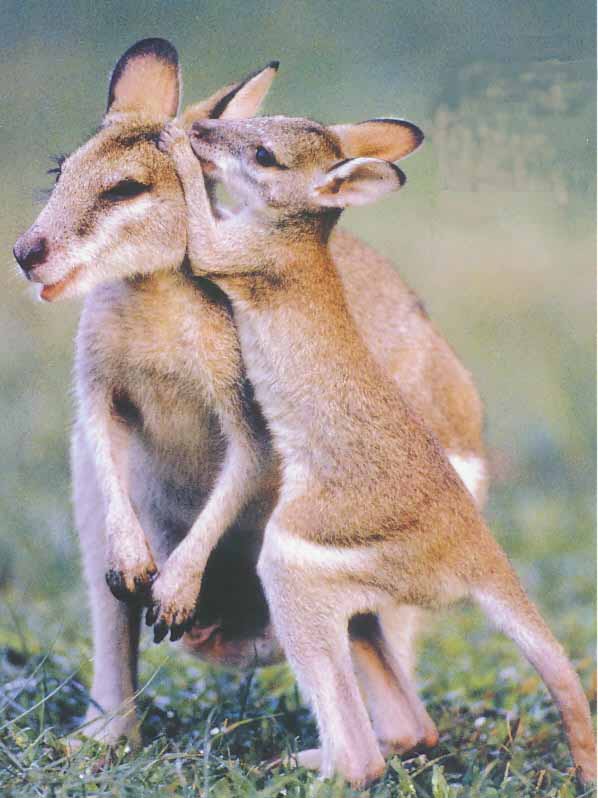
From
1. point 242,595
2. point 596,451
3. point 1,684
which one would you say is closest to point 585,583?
point 596,451

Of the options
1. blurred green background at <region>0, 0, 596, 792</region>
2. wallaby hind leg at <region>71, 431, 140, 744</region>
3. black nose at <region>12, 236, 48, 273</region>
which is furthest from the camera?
blurred green background at <region>0, 0, 596, 792</region>

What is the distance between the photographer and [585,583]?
22.6 ft

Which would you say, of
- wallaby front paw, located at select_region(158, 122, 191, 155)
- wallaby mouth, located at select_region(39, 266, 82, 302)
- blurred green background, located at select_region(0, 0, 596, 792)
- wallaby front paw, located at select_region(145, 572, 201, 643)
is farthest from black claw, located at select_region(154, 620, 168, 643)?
wallaby front paw, located at select_region(158, 122, 191, 155)

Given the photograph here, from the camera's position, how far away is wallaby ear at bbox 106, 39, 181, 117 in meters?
4.52

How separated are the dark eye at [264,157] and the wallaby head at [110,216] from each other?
28 centimetres

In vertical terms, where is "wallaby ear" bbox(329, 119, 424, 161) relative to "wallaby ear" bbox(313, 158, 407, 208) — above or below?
above

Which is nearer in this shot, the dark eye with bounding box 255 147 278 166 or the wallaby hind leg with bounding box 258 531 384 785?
the wallaby hind leg with bounding box 258 531 384 785

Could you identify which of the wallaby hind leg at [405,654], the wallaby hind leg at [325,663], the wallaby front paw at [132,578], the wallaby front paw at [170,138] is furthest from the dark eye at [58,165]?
the wallaby hind leg at [405,654]

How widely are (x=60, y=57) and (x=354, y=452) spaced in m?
2.39

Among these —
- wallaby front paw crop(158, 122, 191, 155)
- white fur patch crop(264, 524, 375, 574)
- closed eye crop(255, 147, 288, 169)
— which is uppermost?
wallaby front paw crop(158, 122, 191, 155)

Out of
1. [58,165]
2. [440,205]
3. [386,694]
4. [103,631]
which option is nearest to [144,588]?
[103,631]

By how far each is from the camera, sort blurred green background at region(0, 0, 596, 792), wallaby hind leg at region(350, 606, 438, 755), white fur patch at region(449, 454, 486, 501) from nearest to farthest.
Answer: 1. wallaby hind leg at region(350, 606, 438, 755)
2. white fur patch at region(449, 454, 486, 501)
3. blurred green background at region(0, 0, 596, 792)

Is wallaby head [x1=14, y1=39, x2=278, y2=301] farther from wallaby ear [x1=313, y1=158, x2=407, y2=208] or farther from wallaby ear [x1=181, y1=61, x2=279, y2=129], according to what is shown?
wallaby ear [x1=313, y1=158, x2=407, y2=208]

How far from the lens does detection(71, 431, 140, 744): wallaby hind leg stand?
15.6ft
